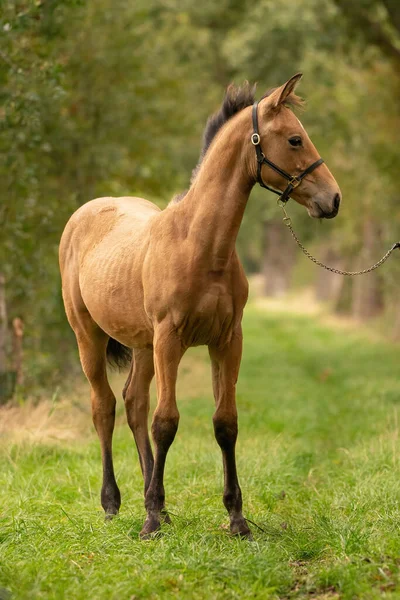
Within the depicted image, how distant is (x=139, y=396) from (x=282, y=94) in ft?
9.12

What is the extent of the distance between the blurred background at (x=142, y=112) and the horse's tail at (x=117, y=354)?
2922 mm

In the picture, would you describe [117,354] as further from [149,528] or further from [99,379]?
[149,528]

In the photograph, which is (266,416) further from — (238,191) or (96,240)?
(238,191)

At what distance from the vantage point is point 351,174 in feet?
78.7

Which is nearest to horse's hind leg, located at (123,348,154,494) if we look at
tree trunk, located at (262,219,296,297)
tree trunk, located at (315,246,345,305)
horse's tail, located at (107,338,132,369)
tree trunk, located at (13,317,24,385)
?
horse's tail, located at (107,338,132,369)

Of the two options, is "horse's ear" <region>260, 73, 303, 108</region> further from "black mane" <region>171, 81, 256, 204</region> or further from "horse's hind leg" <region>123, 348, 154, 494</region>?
"horse's hind leg" <region>123, 348, 154, 494</region>

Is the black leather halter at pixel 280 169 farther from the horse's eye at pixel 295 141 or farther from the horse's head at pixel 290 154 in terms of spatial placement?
the horse's eye at pixel 295 141

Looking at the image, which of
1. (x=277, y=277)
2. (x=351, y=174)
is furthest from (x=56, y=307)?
(x=277, y=277)

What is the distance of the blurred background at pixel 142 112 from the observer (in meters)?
10.5

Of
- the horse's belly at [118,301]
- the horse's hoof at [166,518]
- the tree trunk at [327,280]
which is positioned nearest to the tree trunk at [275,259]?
the tree trunk at [327,280]

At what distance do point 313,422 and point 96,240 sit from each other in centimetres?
441

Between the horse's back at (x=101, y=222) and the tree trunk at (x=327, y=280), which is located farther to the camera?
the tree trunk at (x=327, y=280)

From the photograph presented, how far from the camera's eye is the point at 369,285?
2586cm

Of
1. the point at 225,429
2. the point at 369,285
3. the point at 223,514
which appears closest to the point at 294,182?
the point at 225,429
